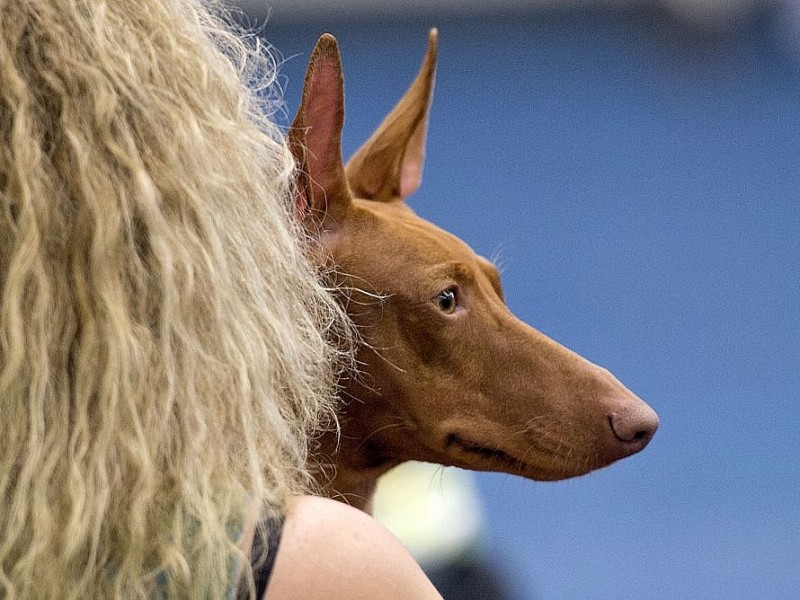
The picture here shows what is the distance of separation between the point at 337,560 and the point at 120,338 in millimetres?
178

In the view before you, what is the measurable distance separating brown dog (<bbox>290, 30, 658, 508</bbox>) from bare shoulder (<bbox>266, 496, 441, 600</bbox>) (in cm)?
25

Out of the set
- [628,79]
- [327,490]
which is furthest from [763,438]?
[327,490]

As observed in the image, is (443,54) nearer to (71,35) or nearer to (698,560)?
(698,560)

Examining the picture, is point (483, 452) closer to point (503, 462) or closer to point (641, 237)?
point (503, 462)

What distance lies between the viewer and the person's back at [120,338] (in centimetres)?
71

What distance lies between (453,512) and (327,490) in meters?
1.55

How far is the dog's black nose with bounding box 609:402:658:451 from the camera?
0.97 meters

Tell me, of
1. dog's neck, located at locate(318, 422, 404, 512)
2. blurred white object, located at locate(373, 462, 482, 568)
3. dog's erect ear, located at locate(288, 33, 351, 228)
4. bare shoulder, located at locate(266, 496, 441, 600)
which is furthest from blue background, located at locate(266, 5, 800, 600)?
bare shoulder, located at locate(266, 496, 441, 600)

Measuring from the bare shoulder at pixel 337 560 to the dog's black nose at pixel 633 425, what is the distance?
285 millimetres

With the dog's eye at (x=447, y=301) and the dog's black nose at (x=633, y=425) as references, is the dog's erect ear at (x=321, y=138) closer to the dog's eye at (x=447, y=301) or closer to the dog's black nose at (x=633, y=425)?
the dog's eye at (x=447, y=301)

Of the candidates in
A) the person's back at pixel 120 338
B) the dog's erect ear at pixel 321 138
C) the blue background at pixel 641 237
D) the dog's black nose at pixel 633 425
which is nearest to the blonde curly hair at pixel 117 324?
the person's back at pixel 120 338

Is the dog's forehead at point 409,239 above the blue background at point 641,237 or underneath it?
above

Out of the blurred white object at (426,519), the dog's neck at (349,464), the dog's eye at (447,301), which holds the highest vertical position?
the dog's eye at (447,301)

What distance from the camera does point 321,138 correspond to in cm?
97
